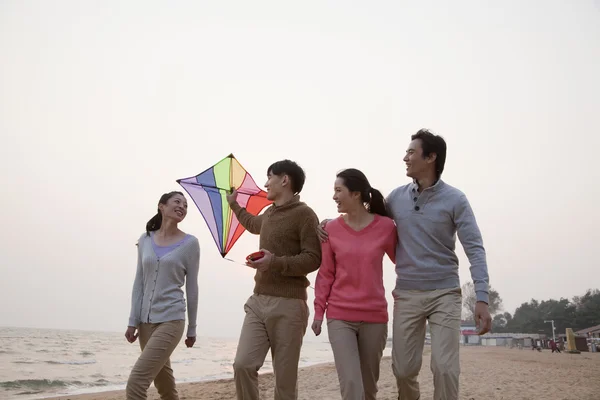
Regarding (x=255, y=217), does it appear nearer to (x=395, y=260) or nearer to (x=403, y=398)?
(x=395, y=260)

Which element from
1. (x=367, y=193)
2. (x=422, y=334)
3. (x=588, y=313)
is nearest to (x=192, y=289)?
(x=367, y=193)

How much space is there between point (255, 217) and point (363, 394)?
200 centimetres

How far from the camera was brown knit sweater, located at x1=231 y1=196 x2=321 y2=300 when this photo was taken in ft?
13.5

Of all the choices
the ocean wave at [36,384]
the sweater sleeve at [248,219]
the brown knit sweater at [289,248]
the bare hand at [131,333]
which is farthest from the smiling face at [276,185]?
the ocean wave at [36,384]

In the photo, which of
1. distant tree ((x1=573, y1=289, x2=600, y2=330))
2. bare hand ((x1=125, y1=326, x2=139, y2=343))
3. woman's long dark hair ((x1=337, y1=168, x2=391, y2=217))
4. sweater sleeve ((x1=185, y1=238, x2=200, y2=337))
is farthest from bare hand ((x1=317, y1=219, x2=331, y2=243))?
distant tree ((x1=573, y1=289, x2=600, y2=330))

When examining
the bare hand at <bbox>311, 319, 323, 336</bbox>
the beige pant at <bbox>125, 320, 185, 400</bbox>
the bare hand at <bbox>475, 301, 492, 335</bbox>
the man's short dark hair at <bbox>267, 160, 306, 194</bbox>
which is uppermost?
the man's short dark hair at <bbox>267, 160, 306, 194</bbox>

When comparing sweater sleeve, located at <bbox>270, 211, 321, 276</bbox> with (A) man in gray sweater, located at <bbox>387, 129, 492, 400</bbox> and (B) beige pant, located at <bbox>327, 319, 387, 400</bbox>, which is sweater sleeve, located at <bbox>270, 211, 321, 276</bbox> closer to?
(B) beige pant, located at <bbox>327, 319, 387, 400</bbox>

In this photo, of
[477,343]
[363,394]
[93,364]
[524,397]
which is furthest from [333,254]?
[477,343]

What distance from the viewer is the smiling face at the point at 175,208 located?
5117 mm

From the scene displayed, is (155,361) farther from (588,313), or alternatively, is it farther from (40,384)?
(588,313)

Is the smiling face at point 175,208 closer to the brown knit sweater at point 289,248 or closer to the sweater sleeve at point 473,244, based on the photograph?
the brown knit sweater at point 289,248

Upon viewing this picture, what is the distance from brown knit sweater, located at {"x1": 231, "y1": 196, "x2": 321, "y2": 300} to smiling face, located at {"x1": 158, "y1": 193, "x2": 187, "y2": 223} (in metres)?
0.99

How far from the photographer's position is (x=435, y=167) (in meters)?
4.20

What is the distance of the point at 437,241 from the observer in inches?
153
